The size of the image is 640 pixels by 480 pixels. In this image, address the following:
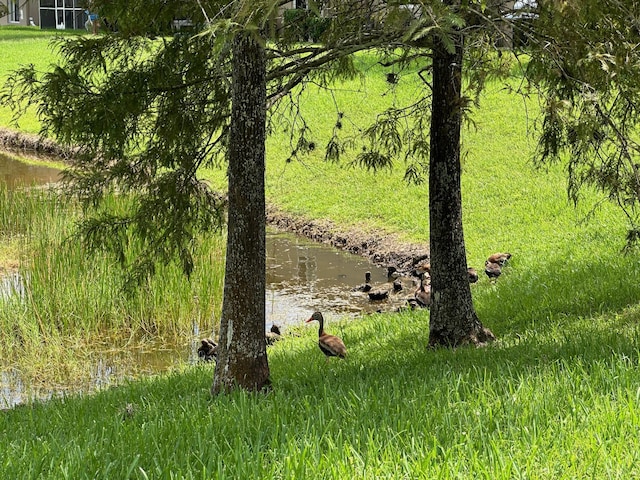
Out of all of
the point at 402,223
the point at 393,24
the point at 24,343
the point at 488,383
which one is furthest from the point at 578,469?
the point at 402,223

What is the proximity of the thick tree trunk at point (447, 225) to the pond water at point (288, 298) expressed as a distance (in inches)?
153

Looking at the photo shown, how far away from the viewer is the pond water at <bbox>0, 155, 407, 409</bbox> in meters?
10.9

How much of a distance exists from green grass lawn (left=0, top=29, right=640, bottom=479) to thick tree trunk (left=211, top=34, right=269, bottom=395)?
16.4 inches

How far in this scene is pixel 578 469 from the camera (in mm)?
4020

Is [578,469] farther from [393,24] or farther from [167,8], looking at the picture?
[167,8]

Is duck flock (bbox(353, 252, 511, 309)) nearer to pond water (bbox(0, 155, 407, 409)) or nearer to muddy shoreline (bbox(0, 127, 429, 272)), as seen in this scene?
pond water (bbox(0, 155, 407, 409))

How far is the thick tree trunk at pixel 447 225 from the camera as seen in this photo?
906 cm

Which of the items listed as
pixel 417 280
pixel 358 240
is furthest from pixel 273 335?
pixel 358 240

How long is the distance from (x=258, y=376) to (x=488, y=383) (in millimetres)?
2314

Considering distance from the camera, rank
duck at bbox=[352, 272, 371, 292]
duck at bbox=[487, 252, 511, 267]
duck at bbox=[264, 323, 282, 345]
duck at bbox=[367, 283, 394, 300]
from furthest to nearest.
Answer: duck at bbox=[352, 272, 371, 292] < duck at bbox=[367, 283, 394, 300] < duck at bbox=[487, 252, 511, 267] < duck at bbox=[264, 323, 282, 345]

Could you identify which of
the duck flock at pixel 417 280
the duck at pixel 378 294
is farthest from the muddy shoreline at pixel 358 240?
the duck at pixel 378 294

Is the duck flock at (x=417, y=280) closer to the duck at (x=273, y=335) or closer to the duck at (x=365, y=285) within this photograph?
the duck at (x=365, y=285)

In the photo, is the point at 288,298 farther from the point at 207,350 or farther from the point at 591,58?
the point at 591,58

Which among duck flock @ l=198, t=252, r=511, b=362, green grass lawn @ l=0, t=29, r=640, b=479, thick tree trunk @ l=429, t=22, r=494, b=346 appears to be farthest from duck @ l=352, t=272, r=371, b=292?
thick tree trunk @ l=429, t=22, r=494, b=346
